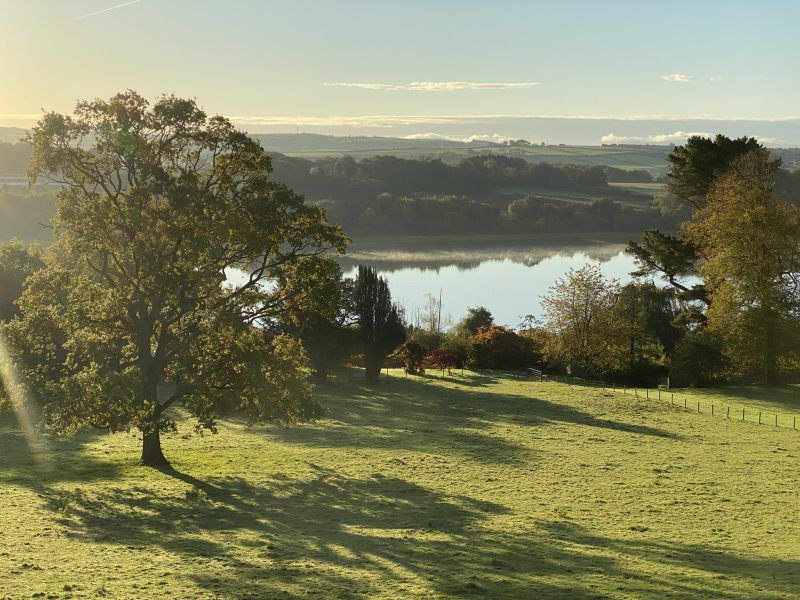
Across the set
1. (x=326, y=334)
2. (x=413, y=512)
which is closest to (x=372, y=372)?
(x=326, y=334)

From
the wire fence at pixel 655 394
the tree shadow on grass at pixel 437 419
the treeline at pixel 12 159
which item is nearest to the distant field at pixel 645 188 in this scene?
the treeline at pixel 12 159

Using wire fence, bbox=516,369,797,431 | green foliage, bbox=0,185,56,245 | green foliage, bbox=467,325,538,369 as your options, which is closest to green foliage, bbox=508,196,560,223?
green foliage, bbox=0,185,56,245

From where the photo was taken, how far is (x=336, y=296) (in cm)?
2098

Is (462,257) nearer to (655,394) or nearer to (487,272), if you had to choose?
(487,272)

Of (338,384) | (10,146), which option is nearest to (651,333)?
(338,384)

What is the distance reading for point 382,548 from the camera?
14.7 m

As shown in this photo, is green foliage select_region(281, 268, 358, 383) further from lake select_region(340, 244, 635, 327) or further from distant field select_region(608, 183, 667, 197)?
distant field select_region(608, 183, 667, 197)

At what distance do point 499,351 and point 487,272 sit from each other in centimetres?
4360

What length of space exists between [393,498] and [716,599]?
8.32 metres

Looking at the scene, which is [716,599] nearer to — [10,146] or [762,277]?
[762,277]

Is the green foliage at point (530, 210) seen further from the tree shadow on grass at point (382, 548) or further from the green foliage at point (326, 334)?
the tree shadow on grass at point (382, 548)

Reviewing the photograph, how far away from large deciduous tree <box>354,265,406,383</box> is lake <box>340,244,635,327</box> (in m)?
24.5

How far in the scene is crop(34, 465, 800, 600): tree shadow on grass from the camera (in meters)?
12.5

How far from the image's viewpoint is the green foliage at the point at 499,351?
164ft
